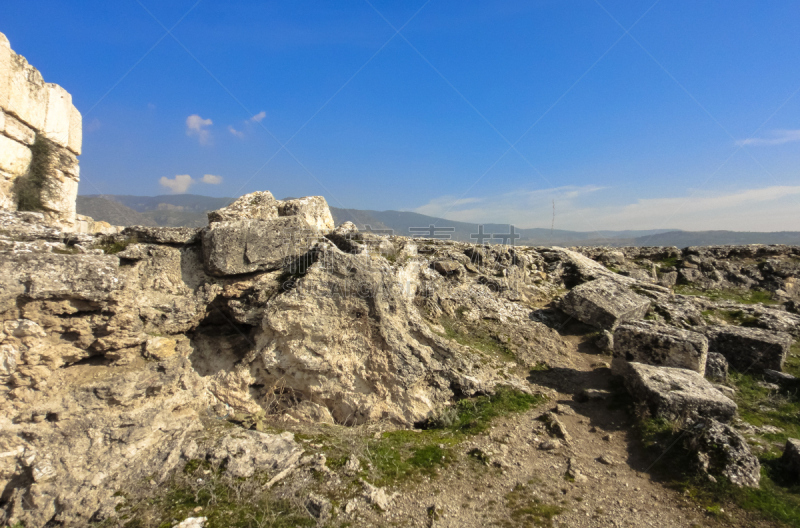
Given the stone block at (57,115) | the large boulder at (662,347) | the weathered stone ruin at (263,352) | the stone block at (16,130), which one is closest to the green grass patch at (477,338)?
the weathered stone ruin at (263,352)

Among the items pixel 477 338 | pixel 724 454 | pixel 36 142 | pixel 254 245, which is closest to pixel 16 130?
pixel 36 142

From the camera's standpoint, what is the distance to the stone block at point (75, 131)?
428 inches

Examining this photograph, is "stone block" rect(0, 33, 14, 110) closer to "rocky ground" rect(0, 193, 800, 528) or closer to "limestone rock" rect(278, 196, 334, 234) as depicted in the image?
"rocky ground" rect(0, 193, 800, 528)

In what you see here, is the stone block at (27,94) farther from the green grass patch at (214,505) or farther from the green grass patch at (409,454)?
the green grass patch at (409,454)

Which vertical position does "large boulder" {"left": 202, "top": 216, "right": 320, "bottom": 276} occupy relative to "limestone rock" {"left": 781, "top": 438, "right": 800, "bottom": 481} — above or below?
above

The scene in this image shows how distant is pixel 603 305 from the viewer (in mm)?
10820

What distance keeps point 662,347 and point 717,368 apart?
59.8 inches

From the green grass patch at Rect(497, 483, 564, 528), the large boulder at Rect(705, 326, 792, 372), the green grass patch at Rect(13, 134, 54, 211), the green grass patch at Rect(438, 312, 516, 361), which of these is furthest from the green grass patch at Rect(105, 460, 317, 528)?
the large boulder at Rect(705, 326, 792, 372)

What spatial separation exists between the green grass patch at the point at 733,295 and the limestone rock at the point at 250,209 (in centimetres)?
1634

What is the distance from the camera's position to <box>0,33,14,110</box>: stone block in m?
8.41

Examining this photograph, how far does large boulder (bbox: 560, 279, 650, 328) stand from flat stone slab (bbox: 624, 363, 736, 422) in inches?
109

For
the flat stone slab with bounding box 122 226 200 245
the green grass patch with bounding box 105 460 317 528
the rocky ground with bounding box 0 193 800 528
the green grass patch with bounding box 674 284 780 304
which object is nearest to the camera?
the green grass patch with bounding box 105 460 317 528

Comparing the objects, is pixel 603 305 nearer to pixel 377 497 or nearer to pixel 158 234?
pixel 377 497

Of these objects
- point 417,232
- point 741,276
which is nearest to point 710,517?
point 417,232
